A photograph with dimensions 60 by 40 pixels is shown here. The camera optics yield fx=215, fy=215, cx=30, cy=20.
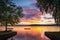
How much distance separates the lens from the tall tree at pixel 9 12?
38.5ft

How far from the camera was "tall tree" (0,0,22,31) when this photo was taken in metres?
11.7

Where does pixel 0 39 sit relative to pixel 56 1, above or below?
below

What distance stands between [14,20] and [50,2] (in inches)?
273

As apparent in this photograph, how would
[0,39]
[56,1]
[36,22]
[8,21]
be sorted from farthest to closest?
1. [36,22]
2. [8,21]
3. [56,1]
4. [0,39]

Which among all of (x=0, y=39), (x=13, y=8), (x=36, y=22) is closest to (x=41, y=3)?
(x=0, y=39)

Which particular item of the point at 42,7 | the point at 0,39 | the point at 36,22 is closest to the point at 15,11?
the point at 36,22

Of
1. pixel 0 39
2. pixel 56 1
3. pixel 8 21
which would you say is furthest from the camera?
pixel 8 21

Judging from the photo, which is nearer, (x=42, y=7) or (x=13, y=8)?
(x=42, y=7)

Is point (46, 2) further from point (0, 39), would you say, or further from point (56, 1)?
point (0, 39)

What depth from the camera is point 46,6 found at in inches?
264

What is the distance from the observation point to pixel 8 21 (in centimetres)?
1292

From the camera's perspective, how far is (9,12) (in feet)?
41.8

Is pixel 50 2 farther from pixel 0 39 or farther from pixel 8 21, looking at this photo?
pixel 8 21

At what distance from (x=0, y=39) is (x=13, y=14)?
7.43 m
